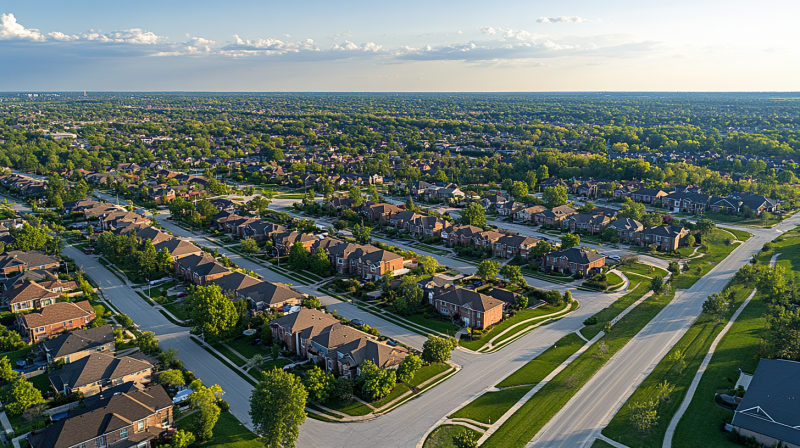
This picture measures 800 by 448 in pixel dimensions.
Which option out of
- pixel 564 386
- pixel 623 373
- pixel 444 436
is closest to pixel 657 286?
pixel 623 373

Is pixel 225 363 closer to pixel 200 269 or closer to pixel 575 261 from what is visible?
pixel 200 269

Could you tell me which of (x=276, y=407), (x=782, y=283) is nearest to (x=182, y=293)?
(x=276, y=407)

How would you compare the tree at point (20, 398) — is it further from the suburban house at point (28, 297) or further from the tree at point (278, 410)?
the suburban house at point (28, 297)

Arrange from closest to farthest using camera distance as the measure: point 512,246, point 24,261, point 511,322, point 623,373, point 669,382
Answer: point 669,382 < point 623,373 < point 511,322 < point 24,261 < point 512,246

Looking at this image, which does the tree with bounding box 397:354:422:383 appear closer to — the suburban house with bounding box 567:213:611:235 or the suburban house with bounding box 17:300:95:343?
the suburban house with bounding box 17:300:95:343

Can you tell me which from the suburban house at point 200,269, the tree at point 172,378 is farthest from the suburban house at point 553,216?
the tree at point 172,378

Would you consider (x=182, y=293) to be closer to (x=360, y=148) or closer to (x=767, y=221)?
(x=767, y=221)
